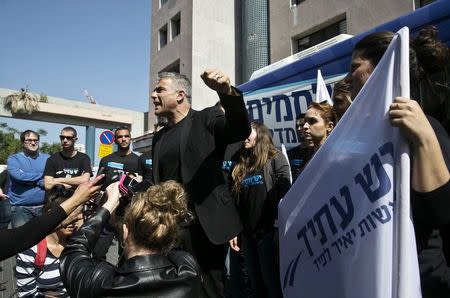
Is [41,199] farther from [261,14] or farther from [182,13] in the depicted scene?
[182,13]

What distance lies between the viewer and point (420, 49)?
1686mm

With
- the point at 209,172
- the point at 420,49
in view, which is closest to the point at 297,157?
the point at 209,172

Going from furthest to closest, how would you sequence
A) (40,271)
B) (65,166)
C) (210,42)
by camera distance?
1. (210,42)
2. (65,166)
3. (40,271)

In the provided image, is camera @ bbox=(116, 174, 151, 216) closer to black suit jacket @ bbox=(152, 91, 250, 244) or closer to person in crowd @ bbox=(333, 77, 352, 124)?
black suit jacket @ bbox=(152, 91, 250, 244)

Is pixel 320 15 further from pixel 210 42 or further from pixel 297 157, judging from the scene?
pixel 297 157

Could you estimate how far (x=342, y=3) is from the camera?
1158cm

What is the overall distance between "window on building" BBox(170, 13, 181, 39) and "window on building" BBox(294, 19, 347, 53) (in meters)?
8.72

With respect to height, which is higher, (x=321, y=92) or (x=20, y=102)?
(x=20, y=102)

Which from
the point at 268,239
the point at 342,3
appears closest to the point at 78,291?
the point at 268,239

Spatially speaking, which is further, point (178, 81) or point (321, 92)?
point (321, 92)

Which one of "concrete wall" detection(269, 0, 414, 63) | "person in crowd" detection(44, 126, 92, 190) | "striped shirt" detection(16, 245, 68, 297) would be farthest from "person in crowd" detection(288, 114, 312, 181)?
"concrete wall" detection(269, 0, 414, 63)

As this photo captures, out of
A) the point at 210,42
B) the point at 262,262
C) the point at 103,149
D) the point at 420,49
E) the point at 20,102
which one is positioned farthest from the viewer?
the point at 210,42

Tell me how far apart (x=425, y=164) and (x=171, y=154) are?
1.74 m

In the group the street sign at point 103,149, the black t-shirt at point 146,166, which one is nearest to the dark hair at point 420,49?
the black t-shirt at point 146,166
